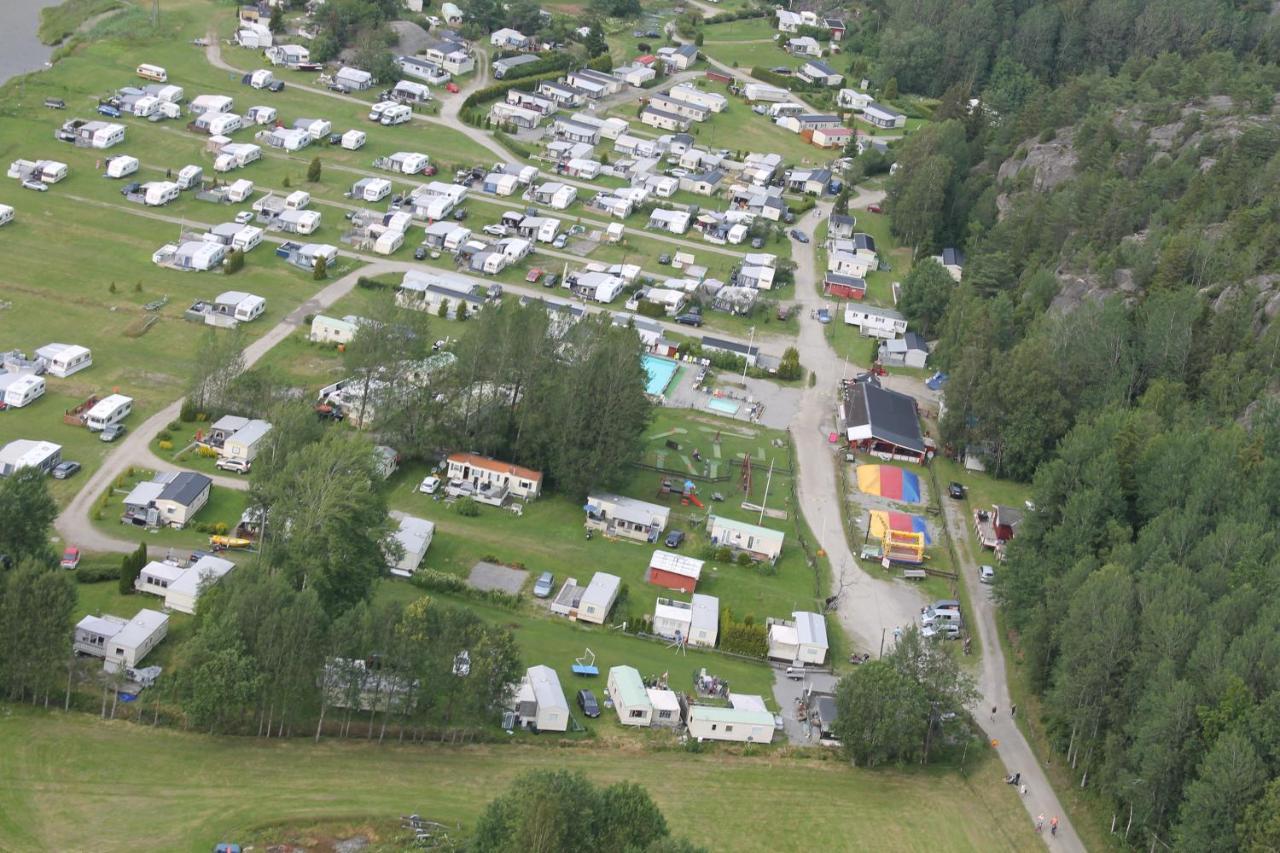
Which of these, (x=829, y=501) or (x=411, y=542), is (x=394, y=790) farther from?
(x=829, y=501)

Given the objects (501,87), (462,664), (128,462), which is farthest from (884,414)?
(501,87)

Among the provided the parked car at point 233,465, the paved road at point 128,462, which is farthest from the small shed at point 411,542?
the paved road at point 128,462

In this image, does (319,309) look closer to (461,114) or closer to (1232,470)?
(461,114)

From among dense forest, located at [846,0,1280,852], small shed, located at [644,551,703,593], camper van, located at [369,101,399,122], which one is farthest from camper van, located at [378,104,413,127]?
small shed, located at [644,551,703,593]

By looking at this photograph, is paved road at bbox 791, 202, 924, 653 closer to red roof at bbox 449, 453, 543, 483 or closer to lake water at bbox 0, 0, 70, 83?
red roof at bbox 449, 453, 543, 483

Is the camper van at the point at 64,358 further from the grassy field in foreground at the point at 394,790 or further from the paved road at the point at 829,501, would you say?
the paved road at the point at 829,501

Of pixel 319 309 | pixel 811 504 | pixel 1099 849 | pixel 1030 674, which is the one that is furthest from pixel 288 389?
pixel 1099 849
